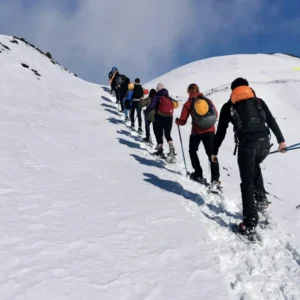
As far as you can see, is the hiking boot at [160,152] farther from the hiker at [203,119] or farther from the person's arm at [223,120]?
the person's arm at [223,120]

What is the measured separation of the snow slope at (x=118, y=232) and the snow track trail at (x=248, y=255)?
1 centimetres

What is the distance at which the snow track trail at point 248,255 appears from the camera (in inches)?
156

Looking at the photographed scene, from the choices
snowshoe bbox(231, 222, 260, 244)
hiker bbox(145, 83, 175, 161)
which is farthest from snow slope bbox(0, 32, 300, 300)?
hiker bbox(145, 83, 175, 161)

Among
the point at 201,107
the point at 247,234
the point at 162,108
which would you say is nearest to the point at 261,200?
the point at 247,234

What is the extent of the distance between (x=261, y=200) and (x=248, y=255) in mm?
1442

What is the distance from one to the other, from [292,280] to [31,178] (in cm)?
487

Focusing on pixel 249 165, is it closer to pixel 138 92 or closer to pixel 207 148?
pixel 207 148

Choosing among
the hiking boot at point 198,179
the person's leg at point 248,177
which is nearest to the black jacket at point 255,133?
the person's leg at point 248,177

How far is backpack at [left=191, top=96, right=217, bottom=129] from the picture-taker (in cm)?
764

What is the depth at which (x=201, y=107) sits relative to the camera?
7590 mm

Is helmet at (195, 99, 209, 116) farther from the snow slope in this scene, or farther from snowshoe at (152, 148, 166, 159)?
snowshoe at (152, 148, 166, 159)

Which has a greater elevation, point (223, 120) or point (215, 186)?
point (223, 120)

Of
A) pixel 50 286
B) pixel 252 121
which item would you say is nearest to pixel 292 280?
pixel 252 121

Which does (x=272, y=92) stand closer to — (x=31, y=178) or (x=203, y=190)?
(x=203, y=190)
